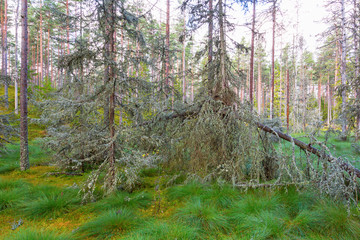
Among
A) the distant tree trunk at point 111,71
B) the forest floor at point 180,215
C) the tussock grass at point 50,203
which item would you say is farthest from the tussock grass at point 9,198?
the distant tree trunk at point 111,71

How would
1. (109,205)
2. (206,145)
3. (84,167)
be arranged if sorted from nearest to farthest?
(109,205) → (206,145) → (84,167)

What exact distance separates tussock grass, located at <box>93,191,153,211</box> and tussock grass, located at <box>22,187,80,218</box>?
22.4 inches

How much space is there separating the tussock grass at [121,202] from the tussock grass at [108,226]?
1.65ft

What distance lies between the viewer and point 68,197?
4016 millimetres

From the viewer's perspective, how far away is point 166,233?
2.72 metres

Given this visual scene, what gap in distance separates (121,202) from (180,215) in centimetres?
139

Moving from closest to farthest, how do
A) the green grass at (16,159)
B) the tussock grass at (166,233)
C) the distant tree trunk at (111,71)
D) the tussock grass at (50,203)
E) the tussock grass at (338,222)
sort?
the tussock grass at (338,222)
the tussock grass at (166,233)
the tussock grass at (50,203)
the distant tree trunk at (111,71)
the green grass at (16,159)

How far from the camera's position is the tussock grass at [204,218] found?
303 cm

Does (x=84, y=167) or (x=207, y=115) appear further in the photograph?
(x=84, y=167)

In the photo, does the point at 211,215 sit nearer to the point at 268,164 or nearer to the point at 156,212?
the point at 156,212

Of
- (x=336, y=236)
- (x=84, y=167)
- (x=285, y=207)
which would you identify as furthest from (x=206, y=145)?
(x=84, y=167)

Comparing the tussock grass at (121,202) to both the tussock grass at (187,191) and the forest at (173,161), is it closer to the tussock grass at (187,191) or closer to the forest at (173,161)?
the forest at (173,161)

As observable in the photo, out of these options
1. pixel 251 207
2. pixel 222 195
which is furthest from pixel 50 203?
pixel 251 207

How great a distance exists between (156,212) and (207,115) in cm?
235
